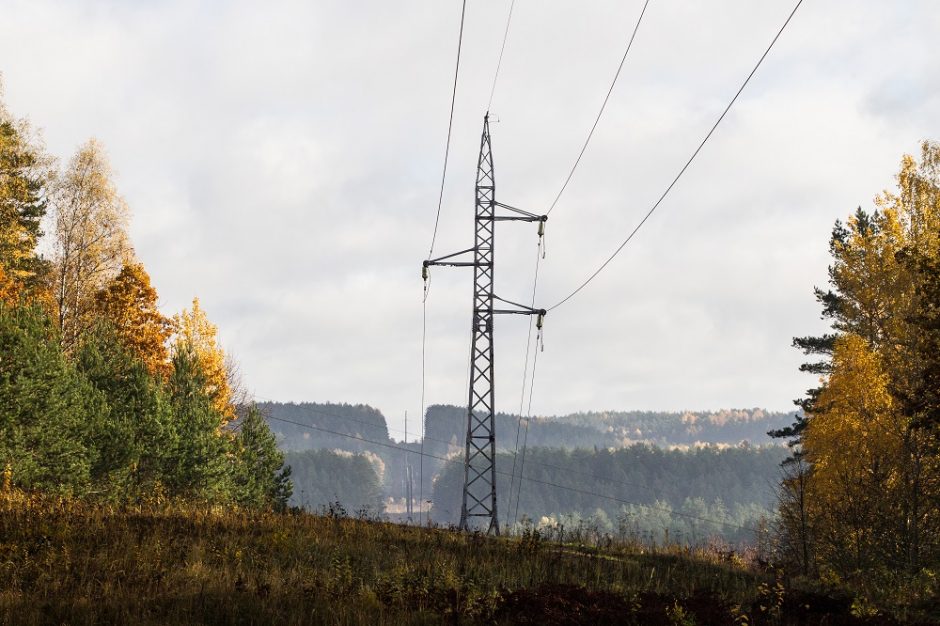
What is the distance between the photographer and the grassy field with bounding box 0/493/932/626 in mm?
8391

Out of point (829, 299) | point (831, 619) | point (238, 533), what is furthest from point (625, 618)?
point (829, 299)

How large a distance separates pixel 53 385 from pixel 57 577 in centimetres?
1859

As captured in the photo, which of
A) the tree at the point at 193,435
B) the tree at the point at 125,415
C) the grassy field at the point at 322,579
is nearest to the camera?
the grassy field at the point at 322,579

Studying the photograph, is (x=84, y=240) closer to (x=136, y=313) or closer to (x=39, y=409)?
(x=136, y=313)

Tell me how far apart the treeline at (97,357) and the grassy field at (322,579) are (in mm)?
10989

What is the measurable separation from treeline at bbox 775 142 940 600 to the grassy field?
192 inches

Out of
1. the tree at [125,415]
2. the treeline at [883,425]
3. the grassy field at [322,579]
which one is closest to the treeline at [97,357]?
the tree at [125,415]

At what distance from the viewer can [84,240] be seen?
35.5 m

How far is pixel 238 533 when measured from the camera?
1455cm

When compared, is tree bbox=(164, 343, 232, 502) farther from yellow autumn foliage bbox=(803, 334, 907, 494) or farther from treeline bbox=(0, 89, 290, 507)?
yellow autumn foliage bbox=(803, 334, 907, 494)

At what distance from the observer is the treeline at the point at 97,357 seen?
86.6ft

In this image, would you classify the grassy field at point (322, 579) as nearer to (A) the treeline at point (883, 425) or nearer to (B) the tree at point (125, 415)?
(A) the treeline at point (883, 425)

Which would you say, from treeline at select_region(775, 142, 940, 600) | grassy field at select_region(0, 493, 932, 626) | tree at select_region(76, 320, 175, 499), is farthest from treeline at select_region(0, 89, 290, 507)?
treeline at select_region(775, 142, 940, 600)

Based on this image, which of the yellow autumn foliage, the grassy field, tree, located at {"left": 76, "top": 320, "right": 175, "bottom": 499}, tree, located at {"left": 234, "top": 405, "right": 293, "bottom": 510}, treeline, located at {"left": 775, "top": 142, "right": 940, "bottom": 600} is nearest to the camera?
the grassy field
